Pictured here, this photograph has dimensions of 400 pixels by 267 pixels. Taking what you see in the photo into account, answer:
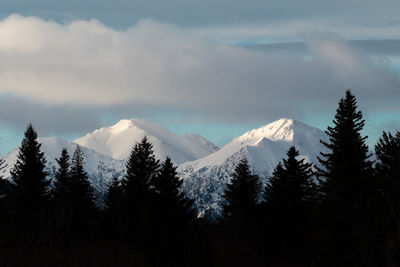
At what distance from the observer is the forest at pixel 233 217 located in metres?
9.27

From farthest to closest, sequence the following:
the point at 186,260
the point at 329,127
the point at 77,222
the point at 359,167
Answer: the point at 77,222 < the point at 329,127 < the point at 359,167 < the point at 186,260

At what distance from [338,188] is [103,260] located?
87.6ft

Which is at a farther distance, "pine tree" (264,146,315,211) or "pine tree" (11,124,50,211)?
"pine tree" (11,124,50,211)

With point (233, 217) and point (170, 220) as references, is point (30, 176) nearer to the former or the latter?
point (233, 217)

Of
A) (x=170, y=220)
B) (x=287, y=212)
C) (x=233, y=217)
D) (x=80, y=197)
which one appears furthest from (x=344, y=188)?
(x=80, y=197)

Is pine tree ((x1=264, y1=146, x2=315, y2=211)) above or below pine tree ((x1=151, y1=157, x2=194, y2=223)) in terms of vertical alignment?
above

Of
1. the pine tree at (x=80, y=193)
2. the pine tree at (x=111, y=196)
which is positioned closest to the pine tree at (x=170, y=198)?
the pine tree at (x=80, y=193)

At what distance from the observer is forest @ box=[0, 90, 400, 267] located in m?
9.27

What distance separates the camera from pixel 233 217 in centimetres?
6119

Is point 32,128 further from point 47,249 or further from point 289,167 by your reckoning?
point 47,249

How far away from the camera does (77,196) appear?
60219mm

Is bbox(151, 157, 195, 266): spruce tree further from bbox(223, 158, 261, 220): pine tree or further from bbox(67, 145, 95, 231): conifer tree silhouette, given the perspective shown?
bbox(223, 158, 261, 220): pine tree

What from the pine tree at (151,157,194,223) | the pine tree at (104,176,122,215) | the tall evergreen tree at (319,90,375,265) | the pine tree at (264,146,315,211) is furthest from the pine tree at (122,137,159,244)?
the tall evergreen tree at (319,90,375,265)

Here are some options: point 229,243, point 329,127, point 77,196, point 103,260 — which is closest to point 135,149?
point 77,196
